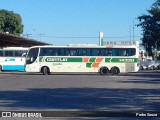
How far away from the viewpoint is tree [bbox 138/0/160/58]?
7688 cm

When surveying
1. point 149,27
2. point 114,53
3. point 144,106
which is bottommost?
point 144,106

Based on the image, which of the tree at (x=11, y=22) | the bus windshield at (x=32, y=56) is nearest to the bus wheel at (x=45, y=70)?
the bus windshield at (x=32, y=56)

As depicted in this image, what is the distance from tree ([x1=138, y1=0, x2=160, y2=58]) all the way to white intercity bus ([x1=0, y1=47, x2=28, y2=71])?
28737 millimetres

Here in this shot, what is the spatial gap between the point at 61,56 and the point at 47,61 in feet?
4.79

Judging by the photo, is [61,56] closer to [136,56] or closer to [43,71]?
[43,71]

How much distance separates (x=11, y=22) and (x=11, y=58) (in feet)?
173

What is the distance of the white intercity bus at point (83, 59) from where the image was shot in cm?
4534

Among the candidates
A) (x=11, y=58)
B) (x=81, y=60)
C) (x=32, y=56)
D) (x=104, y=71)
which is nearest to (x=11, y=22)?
(x=11, y=58)

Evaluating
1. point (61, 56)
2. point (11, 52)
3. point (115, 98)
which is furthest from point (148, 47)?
point (115, 98)

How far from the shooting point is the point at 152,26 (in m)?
77.7

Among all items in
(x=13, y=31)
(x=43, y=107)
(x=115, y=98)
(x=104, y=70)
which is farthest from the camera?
(x=13, y=31)

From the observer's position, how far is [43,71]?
150 feet

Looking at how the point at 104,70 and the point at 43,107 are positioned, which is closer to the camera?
the point at 43,107

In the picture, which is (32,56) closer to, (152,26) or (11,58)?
(11,58)
